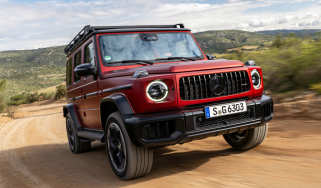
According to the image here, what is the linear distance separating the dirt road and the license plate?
2.22 ft

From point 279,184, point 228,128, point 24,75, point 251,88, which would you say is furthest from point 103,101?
point 24,75

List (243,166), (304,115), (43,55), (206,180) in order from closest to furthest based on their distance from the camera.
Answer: (206,180)
(243,166)
(304,115)
(43,55)

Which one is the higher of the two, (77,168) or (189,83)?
(189,83)

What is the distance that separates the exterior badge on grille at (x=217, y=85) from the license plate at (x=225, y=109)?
15 cm

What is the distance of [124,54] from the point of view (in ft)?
15.1

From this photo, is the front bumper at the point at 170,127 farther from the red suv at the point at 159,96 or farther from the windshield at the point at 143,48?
the windshield at the point at 143,48

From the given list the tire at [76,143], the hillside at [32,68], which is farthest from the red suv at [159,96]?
the hillside at [32,68]

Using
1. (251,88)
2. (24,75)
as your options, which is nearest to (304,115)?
(251,88)

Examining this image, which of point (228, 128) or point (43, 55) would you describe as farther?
point (43, 55)

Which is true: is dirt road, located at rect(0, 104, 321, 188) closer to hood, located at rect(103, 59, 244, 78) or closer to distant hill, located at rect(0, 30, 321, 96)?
hood, located at rect(103, 59, 244, 78)

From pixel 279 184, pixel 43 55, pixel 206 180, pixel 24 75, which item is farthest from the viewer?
pixel 43 55

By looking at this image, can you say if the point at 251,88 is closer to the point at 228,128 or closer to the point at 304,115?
the point at 228,128

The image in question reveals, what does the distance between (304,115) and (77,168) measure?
Result: 4.29 m

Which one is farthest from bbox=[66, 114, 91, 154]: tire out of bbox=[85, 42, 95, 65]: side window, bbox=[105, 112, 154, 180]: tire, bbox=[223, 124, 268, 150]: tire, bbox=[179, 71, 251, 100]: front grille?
bbox=[179, 71, 251, 100]: front grille
